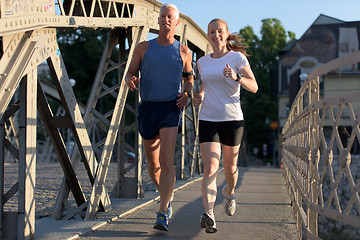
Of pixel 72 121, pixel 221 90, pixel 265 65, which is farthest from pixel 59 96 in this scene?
pixel 265 65

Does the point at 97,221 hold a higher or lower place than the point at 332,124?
lower

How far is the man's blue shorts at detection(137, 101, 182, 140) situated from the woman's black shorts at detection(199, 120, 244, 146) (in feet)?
0.85

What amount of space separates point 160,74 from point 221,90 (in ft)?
Result: 1.86

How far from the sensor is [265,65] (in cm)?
7112

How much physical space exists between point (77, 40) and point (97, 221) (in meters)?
51.1

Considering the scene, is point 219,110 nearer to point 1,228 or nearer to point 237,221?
point 237,221

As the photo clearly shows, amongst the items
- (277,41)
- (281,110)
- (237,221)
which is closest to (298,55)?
(281,110)

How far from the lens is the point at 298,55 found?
5644 cm

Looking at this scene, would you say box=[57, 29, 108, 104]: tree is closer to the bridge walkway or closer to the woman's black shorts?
the bridge walkway

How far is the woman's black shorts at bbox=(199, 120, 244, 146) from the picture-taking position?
5.39 meters

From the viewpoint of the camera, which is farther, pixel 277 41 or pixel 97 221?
pixel 277 41

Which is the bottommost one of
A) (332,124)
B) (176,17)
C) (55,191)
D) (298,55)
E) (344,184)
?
(55,191)

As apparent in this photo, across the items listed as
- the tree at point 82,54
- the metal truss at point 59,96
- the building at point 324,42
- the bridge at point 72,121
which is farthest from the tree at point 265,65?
the bridge at point 72,121

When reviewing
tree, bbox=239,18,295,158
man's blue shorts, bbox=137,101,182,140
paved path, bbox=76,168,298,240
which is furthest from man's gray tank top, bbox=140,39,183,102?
tree, bbox=239,18,295,158
